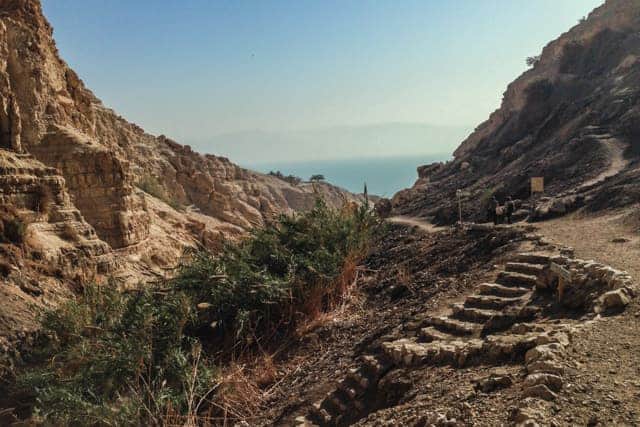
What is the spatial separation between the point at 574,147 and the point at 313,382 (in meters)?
16.5

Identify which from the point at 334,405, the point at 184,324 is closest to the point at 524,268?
the point at 334,405

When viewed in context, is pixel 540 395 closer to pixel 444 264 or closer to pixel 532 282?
pixel 532 282

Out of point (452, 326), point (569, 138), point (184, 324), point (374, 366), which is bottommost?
point (374, 366)

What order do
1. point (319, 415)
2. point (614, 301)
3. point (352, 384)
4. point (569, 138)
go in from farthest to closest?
point (569, 138)
point (352, 384)
point (319, 415)
point (614, 301)

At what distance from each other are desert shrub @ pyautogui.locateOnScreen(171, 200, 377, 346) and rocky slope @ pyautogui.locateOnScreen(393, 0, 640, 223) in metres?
6.50

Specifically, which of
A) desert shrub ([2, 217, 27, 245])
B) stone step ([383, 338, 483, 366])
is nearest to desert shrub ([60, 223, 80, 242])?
desert shrub ([2, 217, 27, 245])

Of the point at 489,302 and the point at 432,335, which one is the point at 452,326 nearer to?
the point at 432,335

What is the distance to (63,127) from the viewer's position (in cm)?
1953


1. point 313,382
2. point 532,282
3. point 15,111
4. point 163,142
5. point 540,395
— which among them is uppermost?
point 163,142

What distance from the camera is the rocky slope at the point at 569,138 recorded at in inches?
632

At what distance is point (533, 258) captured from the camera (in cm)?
847

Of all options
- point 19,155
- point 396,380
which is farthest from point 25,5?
point 396,380

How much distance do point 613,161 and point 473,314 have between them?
41.8 feet

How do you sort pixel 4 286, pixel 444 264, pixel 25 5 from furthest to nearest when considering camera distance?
1. pixel 25 5
2. pixel 4 286
3. pixel 444 264
